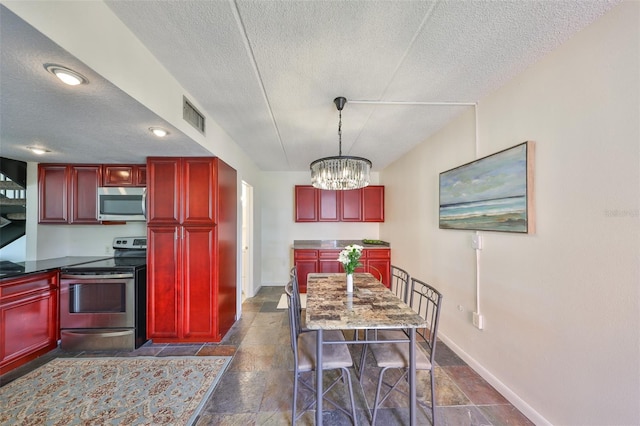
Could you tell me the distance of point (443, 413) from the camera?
66.6 inches

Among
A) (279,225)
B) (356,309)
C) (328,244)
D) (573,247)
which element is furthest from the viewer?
(279,225)

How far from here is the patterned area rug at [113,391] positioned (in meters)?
1.66

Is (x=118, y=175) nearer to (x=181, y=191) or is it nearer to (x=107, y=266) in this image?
(x=181, y=191)

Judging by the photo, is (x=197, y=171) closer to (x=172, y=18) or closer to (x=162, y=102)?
(x=162, y=102)

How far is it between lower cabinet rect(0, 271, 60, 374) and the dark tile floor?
0.12 meters

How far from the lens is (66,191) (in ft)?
9.32

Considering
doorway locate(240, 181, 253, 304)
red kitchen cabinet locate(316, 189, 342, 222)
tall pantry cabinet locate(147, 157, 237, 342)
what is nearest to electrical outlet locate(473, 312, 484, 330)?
tall pantry cabinet locate(147, 157, 237, 342)

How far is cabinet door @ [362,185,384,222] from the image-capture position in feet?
15.4

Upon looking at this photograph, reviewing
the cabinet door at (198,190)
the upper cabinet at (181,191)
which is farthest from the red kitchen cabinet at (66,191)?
the cabinet door at (198,190)

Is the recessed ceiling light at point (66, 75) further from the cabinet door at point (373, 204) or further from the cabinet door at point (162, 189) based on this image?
the cabinet door at point (373, 204)

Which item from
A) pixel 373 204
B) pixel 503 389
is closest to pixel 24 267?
pixel 503 389

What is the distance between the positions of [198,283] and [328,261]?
2282 millimetres

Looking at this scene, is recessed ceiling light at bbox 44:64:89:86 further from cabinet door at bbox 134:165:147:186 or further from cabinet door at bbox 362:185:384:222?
cabinet door at bbox 362:185:384:222

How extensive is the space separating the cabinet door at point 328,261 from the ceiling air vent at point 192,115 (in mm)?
2829
